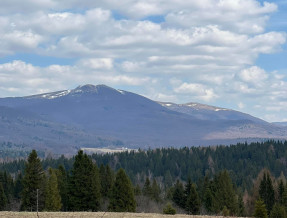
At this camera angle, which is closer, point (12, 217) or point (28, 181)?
point (12, 217)

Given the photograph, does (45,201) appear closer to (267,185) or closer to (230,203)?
(230,203)

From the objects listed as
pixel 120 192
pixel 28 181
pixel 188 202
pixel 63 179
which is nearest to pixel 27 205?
pixel 28 181

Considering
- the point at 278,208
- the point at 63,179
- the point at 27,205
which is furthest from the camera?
the point at 63,179

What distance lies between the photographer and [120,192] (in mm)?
79875

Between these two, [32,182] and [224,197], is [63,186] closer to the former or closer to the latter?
[32,182]

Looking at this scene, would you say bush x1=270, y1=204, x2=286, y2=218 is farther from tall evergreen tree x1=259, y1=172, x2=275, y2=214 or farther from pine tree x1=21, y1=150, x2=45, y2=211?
pine tree x1=21, y1=150, x2=45, y2=211

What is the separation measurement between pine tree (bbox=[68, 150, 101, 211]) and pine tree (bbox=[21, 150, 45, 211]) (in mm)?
4580

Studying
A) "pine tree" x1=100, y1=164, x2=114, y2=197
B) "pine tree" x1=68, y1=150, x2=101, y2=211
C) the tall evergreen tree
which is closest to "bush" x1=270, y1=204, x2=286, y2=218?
the tall evergreen tree

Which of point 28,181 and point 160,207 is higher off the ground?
point 28,181

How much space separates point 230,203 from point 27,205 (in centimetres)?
4103

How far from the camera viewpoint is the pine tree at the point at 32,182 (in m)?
75.4

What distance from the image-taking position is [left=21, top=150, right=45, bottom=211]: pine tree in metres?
75.4

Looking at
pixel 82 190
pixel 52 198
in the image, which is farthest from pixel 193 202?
pixel 52 198

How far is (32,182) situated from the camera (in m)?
76.2
